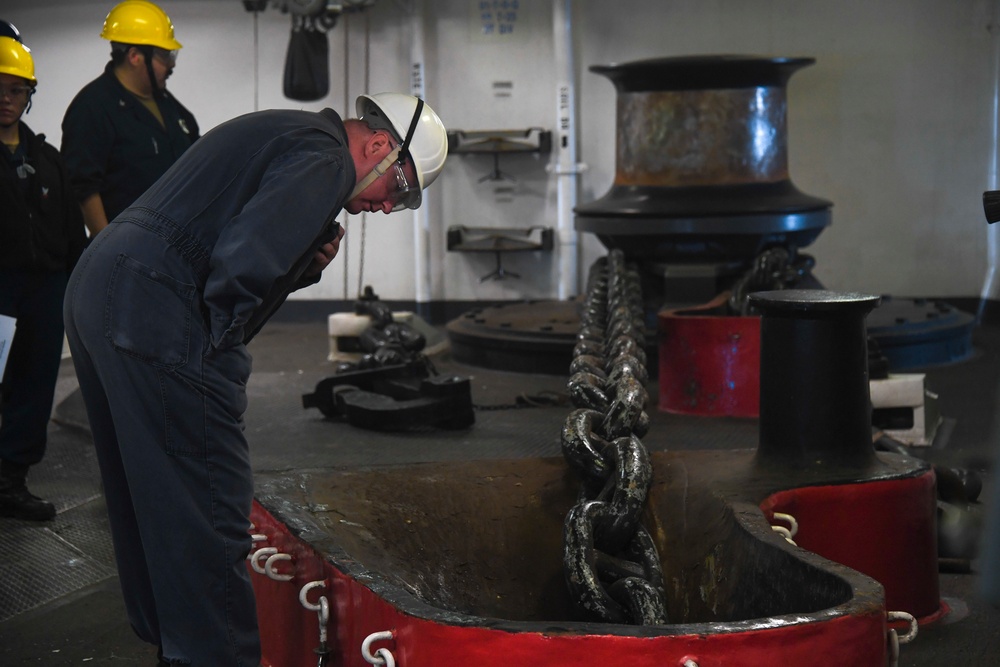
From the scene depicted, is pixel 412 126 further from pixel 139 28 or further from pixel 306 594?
pixel 139 28

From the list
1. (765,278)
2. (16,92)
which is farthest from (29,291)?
(765,278)

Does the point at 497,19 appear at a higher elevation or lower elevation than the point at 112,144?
higher

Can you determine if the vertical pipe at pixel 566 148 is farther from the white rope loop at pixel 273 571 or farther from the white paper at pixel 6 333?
the white rope loop at pixel 273 571

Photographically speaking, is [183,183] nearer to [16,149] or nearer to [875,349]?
[16,149]

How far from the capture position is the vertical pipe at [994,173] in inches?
307

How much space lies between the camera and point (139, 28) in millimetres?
4340

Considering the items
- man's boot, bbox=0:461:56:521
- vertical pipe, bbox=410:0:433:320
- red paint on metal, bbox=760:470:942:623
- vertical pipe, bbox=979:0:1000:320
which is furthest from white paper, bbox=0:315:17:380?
vertical pipe, bbox=979:0:1000:320

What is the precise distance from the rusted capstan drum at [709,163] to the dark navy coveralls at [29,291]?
2714mm

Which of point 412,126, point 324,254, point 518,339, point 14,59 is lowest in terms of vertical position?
point 518,339

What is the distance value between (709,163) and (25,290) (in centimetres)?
318

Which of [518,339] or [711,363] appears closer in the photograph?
Result: [711,363]

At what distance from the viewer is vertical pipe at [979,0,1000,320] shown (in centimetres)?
781

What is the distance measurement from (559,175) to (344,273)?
191 cm

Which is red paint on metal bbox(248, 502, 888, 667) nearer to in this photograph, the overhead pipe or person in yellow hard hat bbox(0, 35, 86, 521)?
person in yellow hard hat bbox(0, 35, 86, 521)
